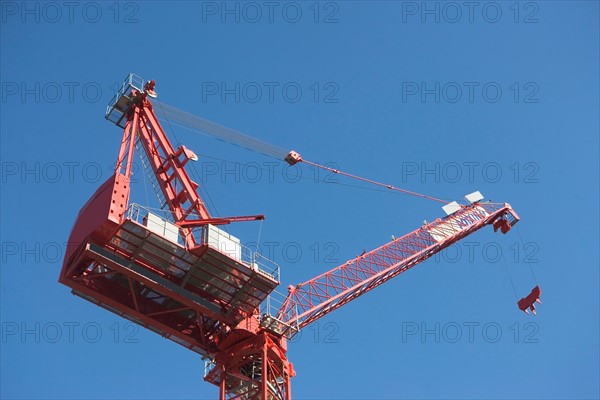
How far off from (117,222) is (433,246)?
1209 inches

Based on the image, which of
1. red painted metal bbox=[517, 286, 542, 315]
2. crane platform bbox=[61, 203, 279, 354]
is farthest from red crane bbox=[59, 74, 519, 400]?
red painted metal bbox=[517, 286, 542, 315]

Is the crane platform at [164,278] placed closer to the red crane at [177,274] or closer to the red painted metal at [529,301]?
the red crane at [177,274]

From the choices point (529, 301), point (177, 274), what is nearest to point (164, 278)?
point (177, 274)

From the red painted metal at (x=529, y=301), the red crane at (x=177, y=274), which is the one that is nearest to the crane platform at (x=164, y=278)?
the red crane at (x=177, y=274)

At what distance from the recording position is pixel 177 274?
51000 millimetres

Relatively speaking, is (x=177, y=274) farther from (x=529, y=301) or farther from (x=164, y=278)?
(x=529, y=301)

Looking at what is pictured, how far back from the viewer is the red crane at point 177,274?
163 feet

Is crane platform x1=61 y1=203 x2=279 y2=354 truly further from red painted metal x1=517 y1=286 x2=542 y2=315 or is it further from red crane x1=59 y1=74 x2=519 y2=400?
red painted metal x1=517 y1=286 x2=542 y2=315

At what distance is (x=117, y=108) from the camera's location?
196 ft

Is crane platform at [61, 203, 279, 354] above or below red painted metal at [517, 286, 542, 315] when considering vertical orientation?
below

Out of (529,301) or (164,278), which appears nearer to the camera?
(164,278)

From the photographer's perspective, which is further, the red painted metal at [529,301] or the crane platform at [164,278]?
the red painted metal at [529,301]

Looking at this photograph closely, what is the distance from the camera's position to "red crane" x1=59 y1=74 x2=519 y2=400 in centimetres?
4953

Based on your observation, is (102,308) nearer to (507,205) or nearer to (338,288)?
(338,288)
